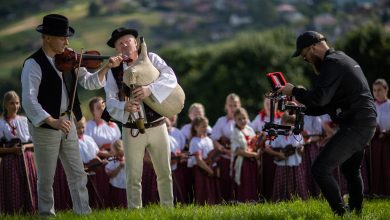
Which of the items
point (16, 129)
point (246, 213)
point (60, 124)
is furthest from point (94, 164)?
point (246, 213)

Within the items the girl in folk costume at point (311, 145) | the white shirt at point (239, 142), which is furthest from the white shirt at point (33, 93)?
the girl in folk costume at point (311, 145)

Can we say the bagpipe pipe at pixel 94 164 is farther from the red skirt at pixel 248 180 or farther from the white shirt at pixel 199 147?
the red skirt at pixel 248 180

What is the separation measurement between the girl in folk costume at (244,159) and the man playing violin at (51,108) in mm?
4445

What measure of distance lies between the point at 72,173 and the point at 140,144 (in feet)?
2.79

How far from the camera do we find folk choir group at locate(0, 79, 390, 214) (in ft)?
40.1

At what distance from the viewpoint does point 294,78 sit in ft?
179

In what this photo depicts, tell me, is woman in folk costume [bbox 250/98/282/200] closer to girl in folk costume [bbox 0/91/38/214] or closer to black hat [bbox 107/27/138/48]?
girl in folk costume [bbox 0/91/38/214]

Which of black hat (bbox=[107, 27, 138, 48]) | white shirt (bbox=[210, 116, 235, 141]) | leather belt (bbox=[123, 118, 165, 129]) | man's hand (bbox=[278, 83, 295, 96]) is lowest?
white shirt (bbox=[210, 116, 235, 141])

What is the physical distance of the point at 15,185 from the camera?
11.5m

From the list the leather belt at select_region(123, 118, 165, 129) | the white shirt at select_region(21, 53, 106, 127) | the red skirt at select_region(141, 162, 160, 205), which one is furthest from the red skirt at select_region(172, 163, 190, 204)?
the white shirt at select_region(21, 53, 106, 127)

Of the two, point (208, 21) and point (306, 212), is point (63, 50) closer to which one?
point (306, 212)

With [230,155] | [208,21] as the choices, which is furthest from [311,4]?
[230,155]

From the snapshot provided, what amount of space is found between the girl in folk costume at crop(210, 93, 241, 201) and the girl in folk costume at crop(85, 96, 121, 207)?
6.02 feet

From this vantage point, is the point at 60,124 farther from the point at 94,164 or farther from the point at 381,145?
the point at 381,145
